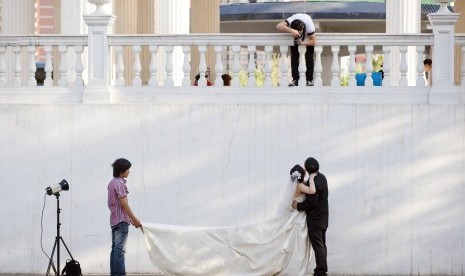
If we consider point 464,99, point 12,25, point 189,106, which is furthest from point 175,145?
point 12,25

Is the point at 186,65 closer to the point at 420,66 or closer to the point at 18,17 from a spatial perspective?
the point at 420,66

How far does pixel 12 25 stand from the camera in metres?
26.9

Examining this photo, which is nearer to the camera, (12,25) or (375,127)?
(375,127)

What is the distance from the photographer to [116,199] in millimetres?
18734

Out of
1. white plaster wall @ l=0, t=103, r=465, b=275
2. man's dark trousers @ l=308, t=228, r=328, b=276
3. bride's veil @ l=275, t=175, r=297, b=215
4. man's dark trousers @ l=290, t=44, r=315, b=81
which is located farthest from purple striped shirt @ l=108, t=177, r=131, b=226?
man's dark trousers @ l=290, t=44, r=315, b=81

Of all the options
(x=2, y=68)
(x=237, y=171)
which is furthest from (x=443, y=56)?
(x=2, y=68)

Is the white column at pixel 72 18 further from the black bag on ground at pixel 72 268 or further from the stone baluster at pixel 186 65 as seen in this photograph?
the black bag on ground at pixel 72 268

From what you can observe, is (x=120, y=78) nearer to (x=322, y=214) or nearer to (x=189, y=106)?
(x=189, y=106)

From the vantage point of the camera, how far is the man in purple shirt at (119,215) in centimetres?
1869

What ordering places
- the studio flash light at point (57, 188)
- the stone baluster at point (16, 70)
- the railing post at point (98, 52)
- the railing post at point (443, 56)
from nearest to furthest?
the studio flash light at point (57, 188) → the railing post at point (443, 56) → the railing post at point (98, 52) → the stone baluster at point (16, 70)

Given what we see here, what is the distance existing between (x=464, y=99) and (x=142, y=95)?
4.42 metres

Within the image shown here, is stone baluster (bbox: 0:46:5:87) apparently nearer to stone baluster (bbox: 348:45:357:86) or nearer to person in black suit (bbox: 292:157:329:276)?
person in black suit (bbox: 292:157:329:276)

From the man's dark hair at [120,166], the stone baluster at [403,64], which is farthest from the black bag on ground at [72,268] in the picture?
the stone baluster at [403,64]

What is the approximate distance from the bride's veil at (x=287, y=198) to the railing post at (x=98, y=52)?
2.85 meters
